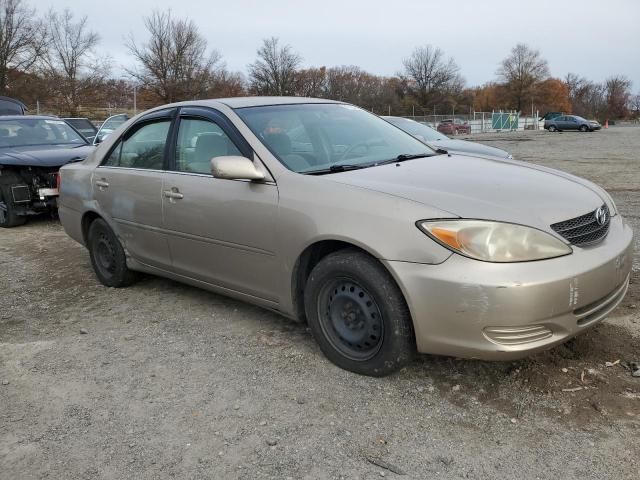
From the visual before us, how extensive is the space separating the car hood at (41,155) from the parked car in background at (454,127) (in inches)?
1563

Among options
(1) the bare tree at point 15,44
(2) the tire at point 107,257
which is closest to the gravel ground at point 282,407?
(2) the tire at point 107,257

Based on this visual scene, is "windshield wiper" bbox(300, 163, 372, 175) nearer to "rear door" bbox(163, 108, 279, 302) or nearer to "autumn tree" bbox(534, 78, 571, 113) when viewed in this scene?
"rear door" bbox(163, 108, 279, 302)

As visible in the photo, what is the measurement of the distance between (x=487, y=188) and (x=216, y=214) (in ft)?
5.53

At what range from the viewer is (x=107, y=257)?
5.03m

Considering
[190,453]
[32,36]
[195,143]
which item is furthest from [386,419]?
[32,36]

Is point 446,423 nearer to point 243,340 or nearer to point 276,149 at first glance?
point 243,340

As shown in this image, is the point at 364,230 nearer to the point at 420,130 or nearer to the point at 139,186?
the point at 139,186

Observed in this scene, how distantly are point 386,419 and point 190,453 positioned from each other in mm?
918

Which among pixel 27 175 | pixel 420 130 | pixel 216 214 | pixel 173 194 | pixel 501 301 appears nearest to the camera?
pixel 501 301

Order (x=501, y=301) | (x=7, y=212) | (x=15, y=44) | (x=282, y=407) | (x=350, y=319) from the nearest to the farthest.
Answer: (x=501, y=301)
(x=282, y=407)
(x=350, y=319)
(x=7, y=212)
(x=15, y=44)

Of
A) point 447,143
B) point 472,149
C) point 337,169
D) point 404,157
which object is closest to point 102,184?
point 337,169

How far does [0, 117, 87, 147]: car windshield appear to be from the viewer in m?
8.82

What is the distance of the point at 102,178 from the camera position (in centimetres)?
479

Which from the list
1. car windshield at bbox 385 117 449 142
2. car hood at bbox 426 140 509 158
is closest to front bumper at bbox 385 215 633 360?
car hood at bbox 426 140 509 158
